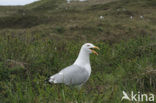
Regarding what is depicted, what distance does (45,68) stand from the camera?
21.1 ft

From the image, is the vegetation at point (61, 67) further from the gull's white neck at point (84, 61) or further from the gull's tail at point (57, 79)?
the gull's white neck at point (84, 61)

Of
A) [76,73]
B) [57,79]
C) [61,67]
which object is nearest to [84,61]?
[76,73]

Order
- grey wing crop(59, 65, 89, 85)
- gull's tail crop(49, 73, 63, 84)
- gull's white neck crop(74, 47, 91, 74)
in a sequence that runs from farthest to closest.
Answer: gull's white neck crop(74, 47, 91, 74) → grey wing crop(59, 65, 89, 85) → gull's tail crop(49, 73, 63, 84)

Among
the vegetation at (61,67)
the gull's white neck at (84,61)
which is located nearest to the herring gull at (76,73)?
the gull's white neck at (84,61)

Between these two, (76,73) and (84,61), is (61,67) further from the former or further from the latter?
(76,73)

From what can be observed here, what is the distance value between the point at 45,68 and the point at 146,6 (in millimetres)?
30300

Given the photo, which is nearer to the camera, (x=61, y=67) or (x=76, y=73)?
(x=76, y=73)

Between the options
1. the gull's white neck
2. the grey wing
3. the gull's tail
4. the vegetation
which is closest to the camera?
the vegetation

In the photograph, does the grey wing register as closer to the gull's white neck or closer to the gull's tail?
the gull's tail

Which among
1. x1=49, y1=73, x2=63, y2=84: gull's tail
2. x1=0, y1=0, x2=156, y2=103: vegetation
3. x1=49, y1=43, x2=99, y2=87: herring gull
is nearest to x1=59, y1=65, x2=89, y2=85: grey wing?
x1=49, y1=43, x2=99, y2=87: herring gull

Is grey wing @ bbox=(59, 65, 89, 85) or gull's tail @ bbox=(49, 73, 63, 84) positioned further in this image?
grey wing @ bbox=(59, 65, 89, 85)

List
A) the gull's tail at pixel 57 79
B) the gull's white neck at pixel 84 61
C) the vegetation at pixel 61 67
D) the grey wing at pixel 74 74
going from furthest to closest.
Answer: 1. the gull's white neck at pixel 84 61
2. the grey wing at pixel 74 74
3. the gull's tail at pixel 57 79
4. the vegetation at pixel 61 67

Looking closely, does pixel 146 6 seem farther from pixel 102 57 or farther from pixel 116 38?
pixel 102 57

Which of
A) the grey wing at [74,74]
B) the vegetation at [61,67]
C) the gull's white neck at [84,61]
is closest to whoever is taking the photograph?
the vegetation at [61,67]
